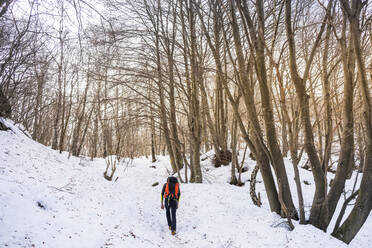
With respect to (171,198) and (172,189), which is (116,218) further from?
(172,189)

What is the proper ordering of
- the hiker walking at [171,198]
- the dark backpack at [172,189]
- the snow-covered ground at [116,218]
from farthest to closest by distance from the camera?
the dark backpack at [172,189] < the hiker walking at [171,198] < the snow-covered ground at [116,218]

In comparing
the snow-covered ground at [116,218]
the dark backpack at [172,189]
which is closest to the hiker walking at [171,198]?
the dark backpack at [172,189]

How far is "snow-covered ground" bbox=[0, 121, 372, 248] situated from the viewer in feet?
11.4

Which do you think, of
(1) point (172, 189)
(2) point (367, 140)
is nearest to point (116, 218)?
(1) point (172, 189)

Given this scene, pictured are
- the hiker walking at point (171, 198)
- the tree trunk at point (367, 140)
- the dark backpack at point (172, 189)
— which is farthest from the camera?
the dark backpack at point (172, 189)

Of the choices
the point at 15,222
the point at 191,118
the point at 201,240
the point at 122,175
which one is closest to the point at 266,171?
the point at 201,240

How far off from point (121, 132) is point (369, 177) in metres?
8.93

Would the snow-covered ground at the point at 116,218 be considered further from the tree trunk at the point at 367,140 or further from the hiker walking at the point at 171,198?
the tree trunk at the point at 367,140

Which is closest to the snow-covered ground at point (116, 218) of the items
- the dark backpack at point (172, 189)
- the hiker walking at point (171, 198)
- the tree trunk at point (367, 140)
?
the hiker walking at point (171, 198)

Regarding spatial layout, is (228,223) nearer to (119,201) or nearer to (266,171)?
(266,171)

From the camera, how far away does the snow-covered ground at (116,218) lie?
137 inches

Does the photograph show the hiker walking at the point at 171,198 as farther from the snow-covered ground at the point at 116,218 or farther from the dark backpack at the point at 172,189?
the snow-covered ground at the point at 116,218

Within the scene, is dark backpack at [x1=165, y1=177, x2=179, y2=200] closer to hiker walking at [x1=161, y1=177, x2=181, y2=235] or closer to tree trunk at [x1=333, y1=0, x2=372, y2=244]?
hiker walking at [x1=161, y1=177, x2=181, y2=235]

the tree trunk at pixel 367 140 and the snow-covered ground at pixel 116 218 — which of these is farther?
the tree trunk at pixel 367 140
